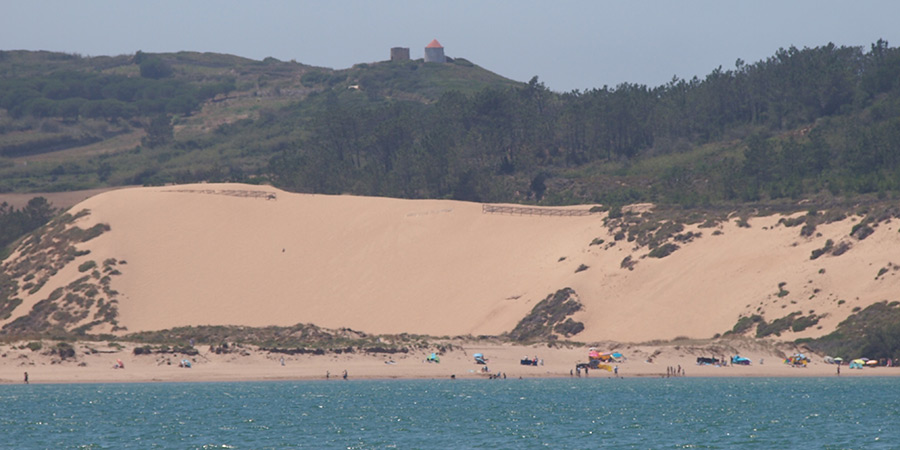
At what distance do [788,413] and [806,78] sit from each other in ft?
265

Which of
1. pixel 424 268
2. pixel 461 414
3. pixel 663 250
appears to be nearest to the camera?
pixel 461 414

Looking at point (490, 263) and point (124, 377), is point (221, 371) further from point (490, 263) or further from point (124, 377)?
point (490, 263)

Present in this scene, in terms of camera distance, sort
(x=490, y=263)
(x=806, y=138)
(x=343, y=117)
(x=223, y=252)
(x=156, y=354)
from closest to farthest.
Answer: (x=156, y=354)
(x=490, y=263)
(x=223, y=252)
(x=806, y=138)
(x=343, y=117)

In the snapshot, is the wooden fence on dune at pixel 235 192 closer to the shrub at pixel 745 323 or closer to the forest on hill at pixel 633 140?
the forest on hill at pixel 633 140

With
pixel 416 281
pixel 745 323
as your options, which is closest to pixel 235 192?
pixel 416 281

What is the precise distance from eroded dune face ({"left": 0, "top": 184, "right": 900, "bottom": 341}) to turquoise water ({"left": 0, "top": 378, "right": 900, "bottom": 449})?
12.4 metres

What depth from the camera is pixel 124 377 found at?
66188 millimetres

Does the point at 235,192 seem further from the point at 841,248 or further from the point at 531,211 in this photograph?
the point at 841,248

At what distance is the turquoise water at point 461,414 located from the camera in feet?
150

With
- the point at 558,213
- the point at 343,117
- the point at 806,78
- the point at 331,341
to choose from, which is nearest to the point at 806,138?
the point at 806,78

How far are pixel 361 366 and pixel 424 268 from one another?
30.5 metres

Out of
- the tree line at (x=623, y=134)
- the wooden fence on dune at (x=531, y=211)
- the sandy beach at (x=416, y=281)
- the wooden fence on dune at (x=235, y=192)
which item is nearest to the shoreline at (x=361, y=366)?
the sandy beach at (x=416, y=281)

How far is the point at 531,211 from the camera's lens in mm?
110938

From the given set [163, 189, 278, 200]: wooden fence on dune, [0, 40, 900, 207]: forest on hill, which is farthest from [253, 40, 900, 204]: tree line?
[163, 189, 278, 200]: wooden fence on dune
